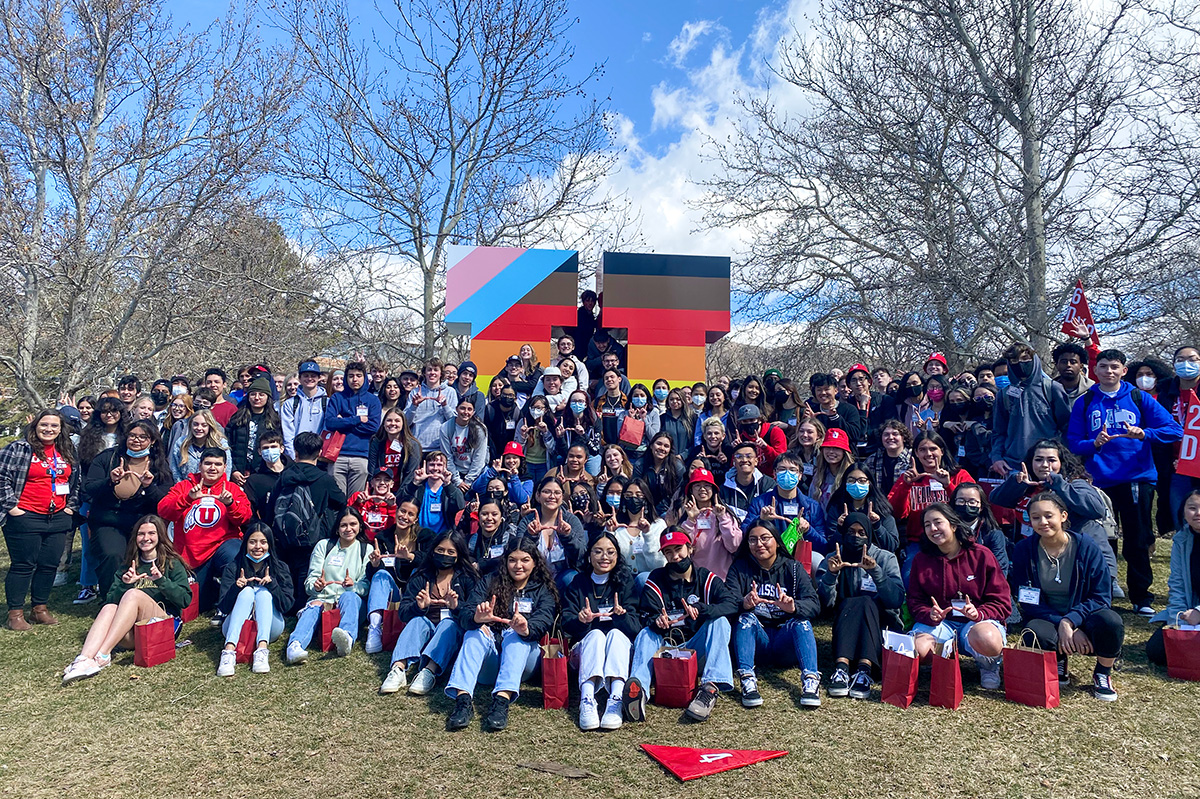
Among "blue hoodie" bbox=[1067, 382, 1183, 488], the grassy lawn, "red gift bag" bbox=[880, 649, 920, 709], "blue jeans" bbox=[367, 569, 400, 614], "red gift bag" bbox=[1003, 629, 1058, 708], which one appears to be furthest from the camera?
"blue hoodie" bbox=[1067, 382, 1183, 488]

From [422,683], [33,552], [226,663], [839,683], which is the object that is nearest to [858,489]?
[839,683]

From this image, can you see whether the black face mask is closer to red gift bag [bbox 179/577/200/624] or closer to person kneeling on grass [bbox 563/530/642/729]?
person kneeling on grass [bbox 563/530/642/729]

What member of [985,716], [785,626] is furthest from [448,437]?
[985,716]

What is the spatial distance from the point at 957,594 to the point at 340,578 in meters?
4.59

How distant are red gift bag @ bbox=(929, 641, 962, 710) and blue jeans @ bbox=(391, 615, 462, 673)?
313 cm

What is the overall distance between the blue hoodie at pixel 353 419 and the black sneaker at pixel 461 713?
356cm

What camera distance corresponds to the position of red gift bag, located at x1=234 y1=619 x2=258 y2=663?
5703 mm

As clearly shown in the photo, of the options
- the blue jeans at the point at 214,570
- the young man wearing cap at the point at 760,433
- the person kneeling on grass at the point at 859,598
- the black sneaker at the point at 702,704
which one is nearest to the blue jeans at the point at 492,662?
the black sneaker at the point at 702,704

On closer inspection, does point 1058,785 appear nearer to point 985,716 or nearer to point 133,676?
point 985,716

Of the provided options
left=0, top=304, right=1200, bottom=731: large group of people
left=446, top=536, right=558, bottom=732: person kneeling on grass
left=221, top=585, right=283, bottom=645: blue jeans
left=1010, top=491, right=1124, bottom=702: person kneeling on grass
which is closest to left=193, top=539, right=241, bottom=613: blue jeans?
left=0, top=304, right=1200, bottom=731: large group of people

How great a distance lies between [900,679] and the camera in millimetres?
4652

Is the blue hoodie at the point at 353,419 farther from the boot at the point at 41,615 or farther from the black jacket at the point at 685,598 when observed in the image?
the black jacket at the point at 685,598

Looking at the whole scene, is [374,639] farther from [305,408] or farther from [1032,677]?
[1032,677]

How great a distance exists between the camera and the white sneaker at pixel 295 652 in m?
5.61
